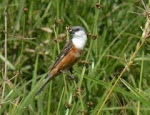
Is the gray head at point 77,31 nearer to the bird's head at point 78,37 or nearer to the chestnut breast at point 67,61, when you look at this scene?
the bird's head at point 78,37

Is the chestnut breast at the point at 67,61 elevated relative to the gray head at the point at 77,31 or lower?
lower

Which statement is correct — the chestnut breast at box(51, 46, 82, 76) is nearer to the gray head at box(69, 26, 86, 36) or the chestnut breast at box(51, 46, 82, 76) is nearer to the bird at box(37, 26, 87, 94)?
the bird at box(37, 26, 87, 94)

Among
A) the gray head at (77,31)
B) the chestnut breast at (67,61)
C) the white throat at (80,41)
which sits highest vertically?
the gray head at (77,31)

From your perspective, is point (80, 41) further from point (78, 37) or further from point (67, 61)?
point (67, 61)

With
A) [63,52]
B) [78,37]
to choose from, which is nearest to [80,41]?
[78,37]

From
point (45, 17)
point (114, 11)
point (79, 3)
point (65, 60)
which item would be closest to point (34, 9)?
point (45, 17)

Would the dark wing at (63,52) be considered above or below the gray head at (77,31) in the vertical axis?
below

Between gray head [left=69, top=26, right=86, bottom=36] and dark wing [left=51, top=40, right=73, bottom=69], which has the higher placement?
gray head [left=69, top=26, right=86, bottom=36]

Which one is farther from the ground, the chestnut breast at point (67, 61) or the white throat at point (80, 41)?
the white throat at point (80, 41)

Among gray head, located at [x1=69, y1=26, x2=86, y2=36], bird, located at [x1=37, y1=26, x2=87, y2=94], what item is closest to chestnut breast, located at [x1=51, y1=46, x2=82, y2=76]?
bird, located at [x1=37, y1=26, x2=87, y2=94]

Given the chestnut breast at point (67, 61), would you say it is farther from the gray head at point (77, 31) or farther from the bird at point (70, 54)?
the gray head at point (77, 31)

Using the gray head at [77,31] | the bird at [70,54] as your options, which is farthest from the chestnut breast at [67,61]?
the gray head at [77,31]

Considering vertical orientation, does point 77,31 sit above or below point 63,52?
above

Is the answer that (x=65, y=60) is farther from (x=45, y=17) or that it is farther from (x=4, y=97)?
(x=45, y=17)
